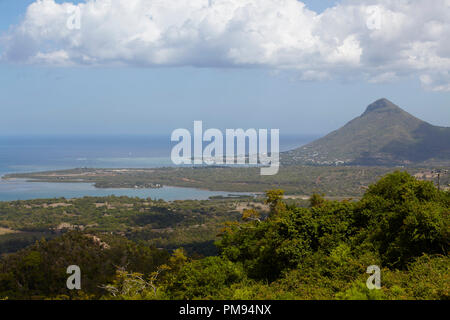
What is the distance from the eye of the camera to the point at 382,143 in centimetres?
10969

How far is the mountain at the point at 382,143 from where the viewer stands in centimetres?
9881

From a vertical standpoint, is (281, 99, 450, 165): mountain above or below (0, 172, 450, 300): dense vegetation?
above

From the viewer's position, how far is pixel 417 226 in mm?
10453

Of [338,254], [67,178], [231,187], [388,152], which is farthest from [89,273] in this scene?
[388,152]

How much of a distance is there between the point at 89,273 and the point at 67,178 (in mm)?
67763

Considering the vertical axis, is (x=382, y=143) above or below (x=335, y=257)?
above

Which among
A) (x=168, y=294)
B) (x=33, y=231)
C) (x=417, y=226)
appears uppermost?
(x=417, y=226)

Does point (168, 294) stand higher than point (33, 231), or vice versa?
point (168, 294)

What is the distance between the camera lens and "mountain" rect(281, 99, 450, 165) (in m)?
98.8

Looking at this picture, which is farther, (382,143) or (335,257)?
(382,143)

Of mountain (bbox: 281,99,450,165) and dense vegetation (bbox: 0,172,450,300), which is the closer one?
dense vegetation (bbox: 0,172,450,300)

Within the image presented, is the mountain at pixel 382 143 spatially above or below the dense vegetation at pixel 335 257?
above
